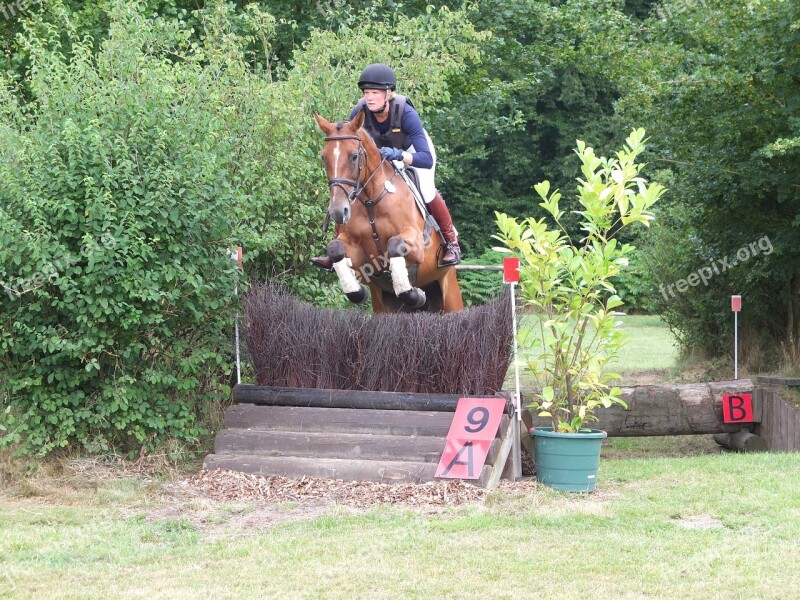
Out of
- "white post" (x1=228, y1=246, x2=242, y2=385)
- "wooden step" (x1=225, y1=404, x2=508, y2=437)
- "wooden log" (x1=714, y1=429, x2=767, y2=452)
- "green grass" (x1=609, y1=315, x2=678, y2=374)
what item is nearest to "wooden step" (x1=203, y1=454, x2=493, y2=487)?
"wooden step" (x1=225, y1=404, x2=508, y2=437)

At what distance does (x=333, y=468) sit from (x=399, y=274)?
143cm

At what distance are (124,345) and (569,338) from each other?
307 centimetres

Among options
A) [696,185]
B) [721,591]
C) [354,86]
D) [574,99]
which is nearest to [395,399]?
[721,591]

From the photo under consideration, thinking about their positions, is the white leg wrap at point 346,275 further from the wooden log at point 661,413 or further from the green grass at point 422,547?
the wooden log at point 661,413

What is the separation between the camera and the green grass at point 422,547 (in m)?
4.07

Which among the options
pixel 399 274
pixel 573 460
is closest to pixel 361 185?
pixel 399 274

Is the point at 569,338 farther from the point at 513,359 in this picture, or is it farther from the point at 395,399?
the point at 395,399

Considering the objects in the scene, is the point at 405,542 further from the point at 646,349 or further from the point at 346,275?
the point at 646,349

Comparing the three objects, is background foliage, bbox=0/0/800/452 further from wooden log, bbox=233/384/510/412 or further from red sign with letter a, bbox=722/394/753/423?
red sign with letter a, bbox=722/394/753/423

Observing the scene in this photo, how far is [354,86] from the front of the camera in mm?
9516

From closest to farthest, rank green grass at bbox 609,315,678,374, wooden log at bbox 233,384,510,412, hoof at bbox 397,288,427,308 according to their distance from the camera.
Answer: wooden log at bbox 233,384,510,412, hoof at bbox 397,288,427,308, green grass at bbox 609,315,678,374

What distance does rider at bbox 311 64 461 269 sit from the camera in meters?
6.77

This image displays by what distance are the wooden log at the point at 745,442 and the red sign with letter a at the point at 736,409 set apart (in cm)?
26

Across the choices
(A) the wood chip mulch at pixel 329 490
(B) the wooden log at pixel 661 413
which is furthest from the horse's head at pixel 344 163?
(B) the wooden log at pixel 661 413
